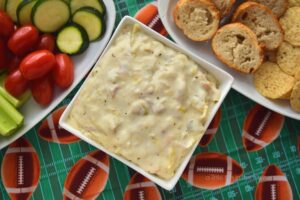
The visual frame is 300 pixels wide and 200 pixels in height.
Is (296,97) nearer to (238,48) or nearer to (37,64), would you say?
(238,48)

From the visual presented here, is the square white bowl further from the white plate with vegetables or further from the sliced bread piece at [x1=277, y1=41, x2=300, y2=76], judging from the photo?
the sliced bread piece at [x1=277, y1=41, x2=300, y2=76]

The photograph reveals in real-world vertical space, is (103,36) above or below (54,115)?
above

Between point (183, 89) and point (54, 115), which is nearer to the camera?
point (183, 89)

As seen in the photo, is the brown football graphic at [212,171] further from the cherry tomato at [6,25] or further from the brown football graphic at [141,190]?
the cherry tomato at [6,25]

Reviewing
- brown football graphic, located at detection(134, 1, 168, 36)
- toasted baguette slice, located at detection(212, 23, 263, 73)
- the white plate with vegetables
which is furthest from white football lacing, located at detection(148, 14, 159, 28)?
toasted baguette slice, located at detection(212, 23, 263, 73)

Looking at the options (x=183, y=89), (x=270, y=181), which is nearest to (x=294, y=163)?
(x=270, y=181)

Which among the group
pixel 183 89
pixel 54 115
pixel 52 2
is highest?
pixel 52 2

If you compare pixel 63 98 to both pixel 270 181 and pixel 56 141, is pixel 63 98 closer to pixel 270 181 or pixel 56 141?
pixel 56 141
